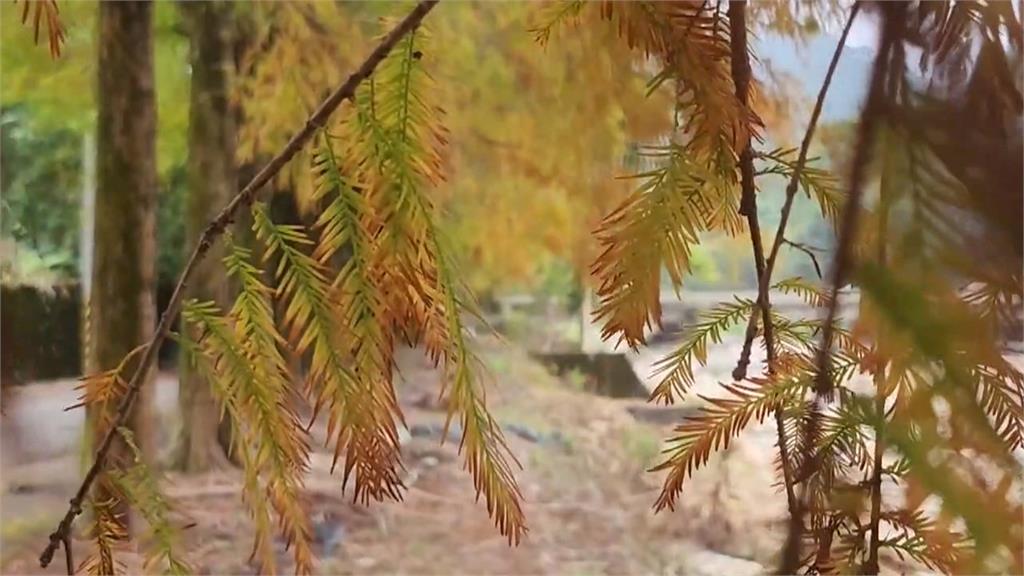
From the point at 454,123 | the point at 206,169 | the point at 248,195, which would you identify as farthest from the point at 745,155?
the point at 206,169

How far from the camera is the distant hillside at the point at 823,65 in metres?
0.40

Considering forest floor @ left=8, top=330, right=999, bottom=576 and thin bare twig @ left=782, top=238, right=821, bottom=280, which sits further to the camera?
forest floor @ left=8, top=330, right=999, bottom=576

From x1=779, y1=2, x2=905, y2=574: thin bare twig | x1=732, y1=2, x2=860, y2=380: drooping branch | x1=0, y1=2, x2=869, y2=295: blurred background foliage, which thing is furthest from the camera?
x1=0, y1=2, x2=869, y2=295: blurred background foliage

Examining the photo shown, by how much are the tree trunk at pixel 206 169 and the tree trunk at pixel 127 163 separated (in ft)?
0.09

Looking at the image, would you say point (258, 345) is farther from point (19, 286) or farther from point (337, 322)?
point (19, 286)

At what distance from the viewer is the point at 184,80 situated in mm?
762

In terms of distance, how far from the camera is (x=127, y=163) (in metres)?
0.73

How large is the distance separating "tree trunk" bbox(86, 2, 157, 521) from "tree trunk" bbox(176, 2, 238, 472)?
3 cm

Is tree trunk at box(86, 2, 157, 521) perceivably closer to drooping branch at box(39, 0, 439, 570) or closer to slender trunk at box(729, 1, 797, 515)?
drooping branch at box(39, 0, 439, 570)

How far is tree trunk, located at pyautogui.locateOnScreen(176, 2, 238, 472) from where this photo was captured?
72cm

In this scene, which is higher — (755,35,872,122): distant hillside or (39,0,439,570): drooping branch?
(755,35,872,122): distant hillside

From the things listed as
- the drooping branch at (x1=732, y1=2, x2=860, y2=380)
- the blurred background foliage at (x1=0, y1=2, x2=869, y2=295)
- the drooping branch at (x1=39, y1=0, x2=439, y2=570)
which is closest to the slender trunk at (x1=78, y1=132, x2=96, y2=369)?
the blurred background foliage at (x1=0, y1=2, x2=869, y2=295)

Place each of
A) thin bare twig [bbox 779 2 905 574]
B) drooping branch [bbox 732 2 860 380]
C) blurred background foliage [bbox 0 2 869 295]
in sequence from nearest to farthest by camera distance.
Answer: thin bare twig [bbox 779 2 905 574] → drooping branch [bbox 732 2 860 380] → blurred background foliage [bbox 0 2 869 295]

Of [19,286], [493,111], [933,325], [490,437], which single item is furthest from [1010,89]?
[19,286]
